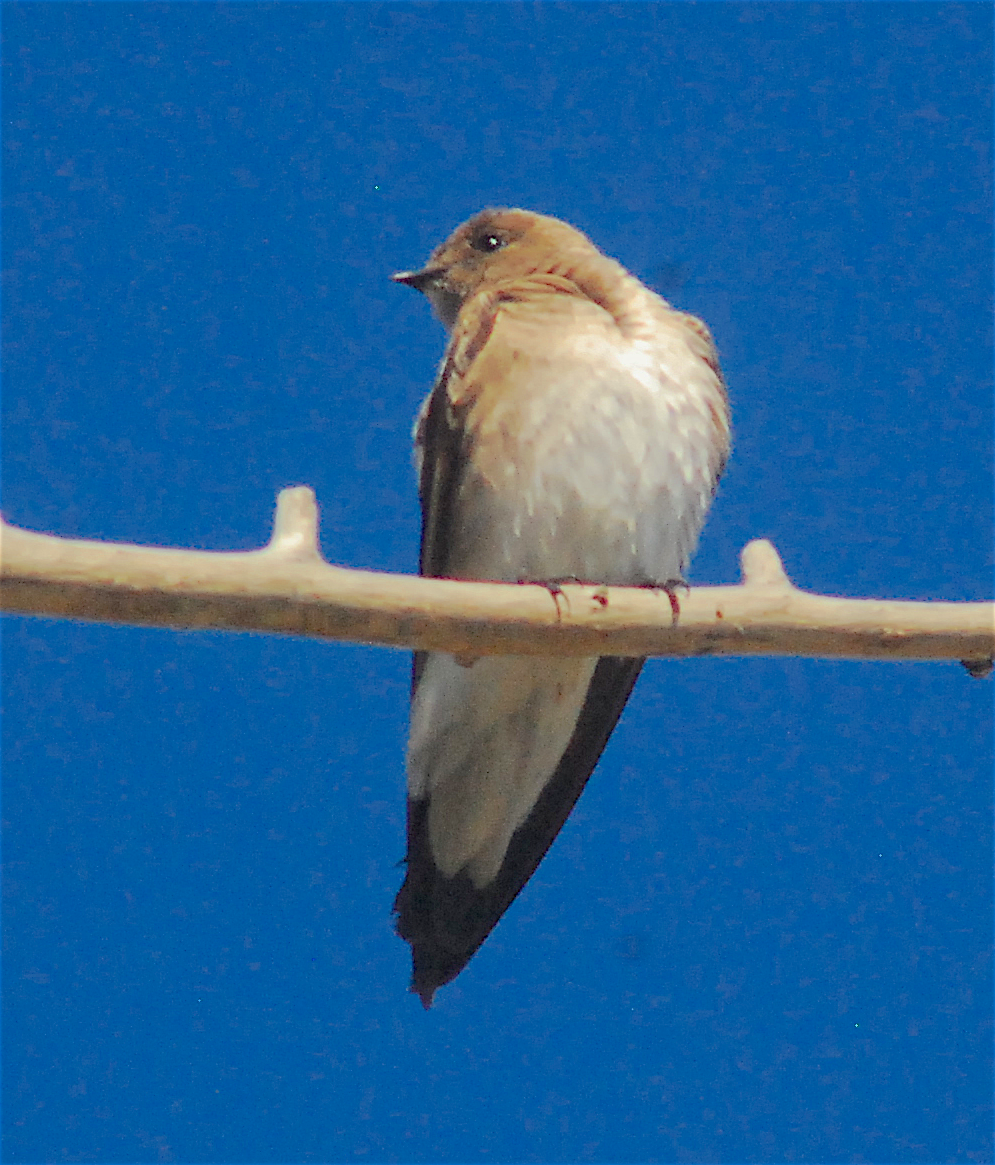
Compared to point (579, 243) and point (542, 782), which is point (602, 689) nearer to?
point (542, 782)

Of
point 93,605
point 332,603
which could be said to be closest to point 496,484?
point 332,603

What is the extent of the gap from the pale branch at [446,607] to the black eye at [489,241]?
5.58 ft

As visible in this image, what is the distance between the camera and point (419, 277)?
4.60 meters

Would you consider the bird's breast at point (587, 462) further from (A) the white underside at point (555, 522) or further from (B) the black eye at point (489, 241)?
(B) the black eye at point (489, 241)

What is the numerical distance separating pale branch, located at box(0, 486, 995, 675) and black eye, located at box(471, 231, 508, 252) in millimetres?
1700

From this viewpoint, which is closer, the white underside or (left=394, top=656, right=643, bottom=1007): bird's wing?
the white underside

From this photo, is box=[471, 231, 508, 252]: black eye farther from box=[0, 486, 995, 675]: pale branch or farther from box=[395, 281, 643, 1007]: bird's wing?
box=[0, 486, 995, 675]: pale branch

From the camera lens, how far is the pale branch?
2648mm

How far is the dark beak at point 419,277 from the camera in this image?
4590 millimetres

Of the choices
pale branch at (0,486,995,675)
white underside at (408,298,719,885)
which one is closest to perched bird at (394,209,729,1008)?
white underside at (408,298,719,885)

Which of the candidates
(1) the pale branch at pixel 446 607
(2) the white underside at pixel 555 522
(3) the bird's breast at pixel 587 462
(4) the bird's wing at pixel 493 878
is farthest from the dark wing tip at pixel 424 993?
(1) the pale branch at pixel 446 607

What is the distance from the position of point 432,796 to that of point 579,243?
5.01 ft

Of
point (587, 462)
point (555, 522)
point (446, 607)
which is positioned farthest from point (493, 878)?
point (446, 607)

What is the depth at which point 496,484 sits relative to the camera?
12.5ft
